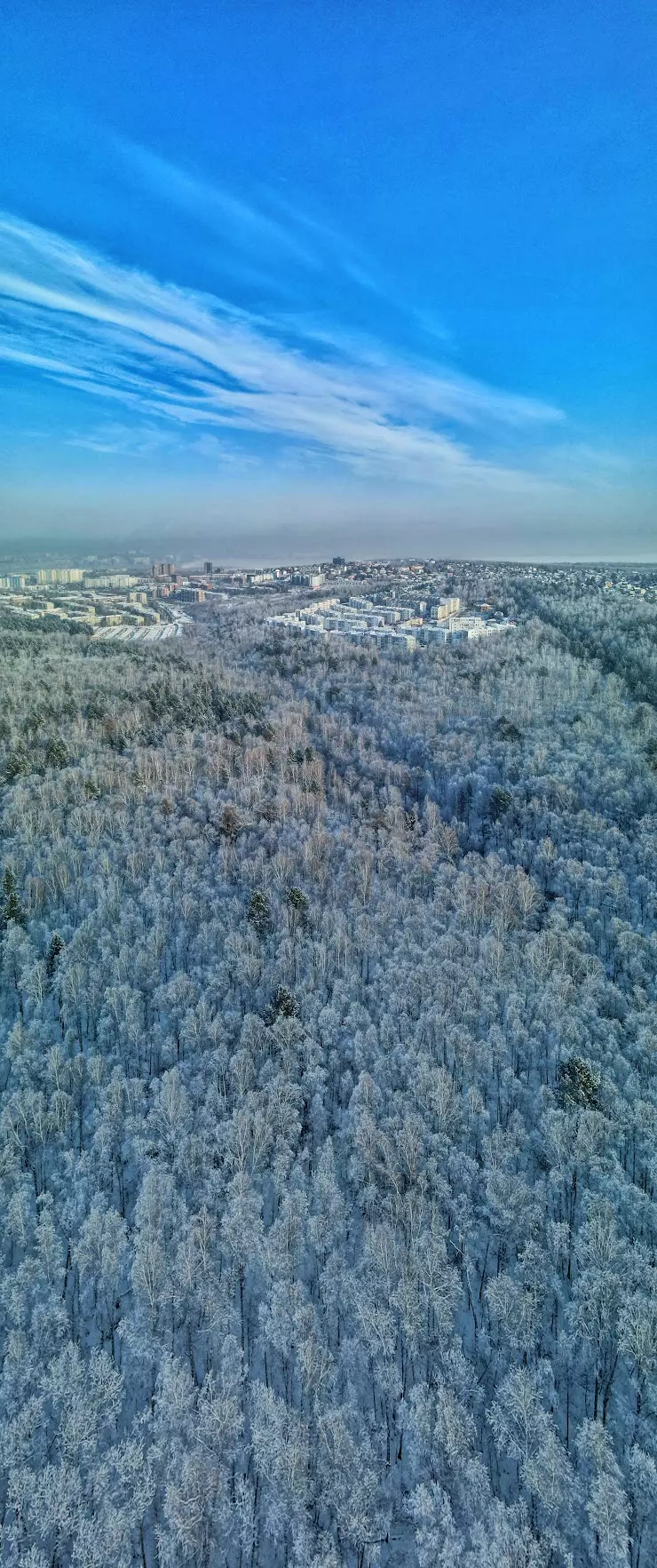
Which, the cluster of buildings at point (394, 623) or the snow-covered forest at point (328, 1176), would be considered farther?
the cluster of buildings at point (394, 623)

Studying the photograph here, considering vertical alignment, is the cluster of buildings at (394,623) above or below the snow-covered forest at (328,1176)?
above

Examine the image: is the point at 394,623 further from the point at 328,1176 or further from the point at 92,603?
the point at 328,1176

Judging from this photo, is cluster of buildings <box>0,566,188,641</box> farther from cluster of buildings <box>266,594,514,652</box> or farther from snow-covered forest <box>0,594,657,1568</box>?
snow-covered forest <box>0,594,657,1568</box>

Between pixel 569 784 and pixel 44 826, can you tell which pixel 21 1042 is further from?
pixel 569 784

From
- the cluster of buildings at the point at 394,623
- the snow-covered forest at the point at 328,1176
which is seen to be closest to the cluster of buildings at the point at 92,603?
the cluster of buildings at the point at 394,623

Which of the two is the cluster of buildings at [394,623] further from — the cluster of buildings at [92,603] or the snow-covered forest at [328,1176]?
the snow-covered forest at [328,1176]

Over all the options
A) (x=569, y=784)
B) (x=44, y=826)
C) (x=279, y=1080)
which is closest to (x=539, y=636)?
(x=569, y=784)
